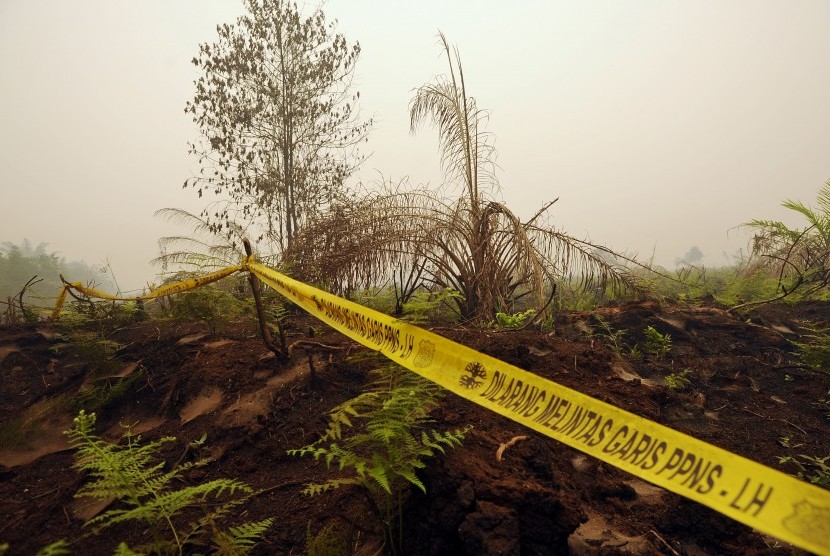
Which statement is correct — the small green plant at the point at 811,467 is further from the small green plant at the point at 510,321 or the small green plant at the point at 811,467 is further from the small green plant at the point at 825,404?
Answer: the small green plant at the point at 510,321

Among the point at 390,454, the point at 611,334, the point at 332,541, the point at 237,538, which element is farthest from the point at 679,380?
the point at 237,538

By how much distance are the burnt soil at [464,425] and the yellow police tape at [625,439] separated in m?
0.35

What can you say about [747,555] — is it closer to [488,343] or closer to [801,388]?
[488,343]

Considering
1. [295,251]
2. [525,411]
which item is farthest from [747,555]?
[295,251]

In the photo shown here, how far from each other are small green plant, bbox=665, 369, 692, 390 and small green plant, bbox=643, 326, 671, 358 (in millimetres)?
430

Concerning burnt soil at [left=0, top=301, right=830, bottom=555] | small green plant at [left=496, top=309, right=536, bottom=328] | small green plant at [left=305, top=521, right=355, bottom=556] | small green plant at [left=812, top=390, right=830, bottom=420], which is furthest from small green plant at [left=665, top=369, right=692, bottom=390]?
small green plant at [left=305, top=521, right=355, bottom=556]

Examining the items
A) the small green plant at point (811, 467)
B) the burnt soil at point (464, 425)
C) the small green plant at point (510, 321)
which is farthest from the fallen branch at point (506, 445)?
the small green plant at point (510, 321)

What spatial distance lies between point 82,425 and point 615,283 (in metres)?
4.65

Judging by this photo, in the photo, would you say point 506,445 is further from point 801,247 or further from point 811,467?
point 801,247

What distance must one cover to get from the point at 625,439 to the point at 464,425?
954 millimetres

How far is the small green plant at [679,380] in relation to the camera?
3127 mm

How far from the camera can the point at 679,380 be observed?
323 cm

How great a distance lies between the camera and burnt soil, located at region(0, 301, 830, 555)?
169cm

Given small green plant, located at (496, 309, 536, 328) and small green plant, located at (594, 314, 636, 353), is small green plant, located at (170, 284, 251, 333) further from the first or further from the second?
small green plant, located at (594, 314, 636, 353)
